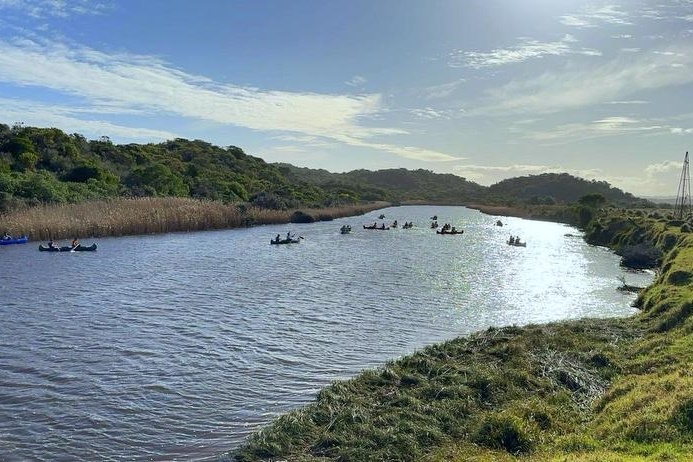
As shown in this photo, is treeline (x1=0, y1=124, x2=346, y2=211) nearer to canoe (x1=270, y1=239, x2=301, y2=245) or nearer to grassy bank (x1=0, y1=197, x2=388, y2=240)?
grassy bank (x1=0, y1=197, x2=388, y2=240)

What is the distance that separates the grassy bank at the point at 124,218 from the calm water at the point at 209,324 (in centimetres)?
284

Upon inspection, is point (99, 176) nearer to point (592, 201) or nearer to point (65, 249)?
point (65, 249)

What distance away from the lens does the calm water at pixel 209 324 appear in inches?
475

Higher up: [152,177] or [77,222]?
[152,177]

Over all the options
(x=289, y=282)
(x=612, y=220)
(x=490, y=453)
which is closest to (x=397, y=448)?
(x=490, y=453)

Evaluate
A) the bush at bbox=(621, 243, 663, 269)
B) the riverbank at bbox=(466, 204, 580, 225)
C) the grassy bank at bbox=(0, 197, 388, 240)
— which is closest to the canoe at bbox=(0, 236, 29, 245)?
the grassy bank at bbox=(0, 197, 388, 240)

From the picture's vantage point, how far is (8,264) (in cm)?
3256

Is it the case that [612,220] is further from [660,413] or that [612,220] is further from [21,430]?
[21,430]

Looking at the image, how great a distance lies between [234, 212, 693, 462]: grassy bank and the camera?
9.50 metres

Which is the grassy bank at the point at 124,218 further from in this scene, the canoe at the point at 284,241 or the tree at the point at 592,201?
the tree at the point at 592,201

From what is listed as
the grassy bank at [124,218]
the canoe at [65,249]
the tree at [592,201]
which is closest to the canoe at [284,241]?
the grassy bank at [124,218]

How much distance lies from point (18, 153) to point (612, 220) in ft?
244

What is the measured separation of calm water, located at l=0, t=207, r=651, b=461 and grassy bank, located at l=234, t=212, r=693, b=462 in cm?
166

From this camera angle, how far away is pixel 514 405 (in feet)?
39.3
